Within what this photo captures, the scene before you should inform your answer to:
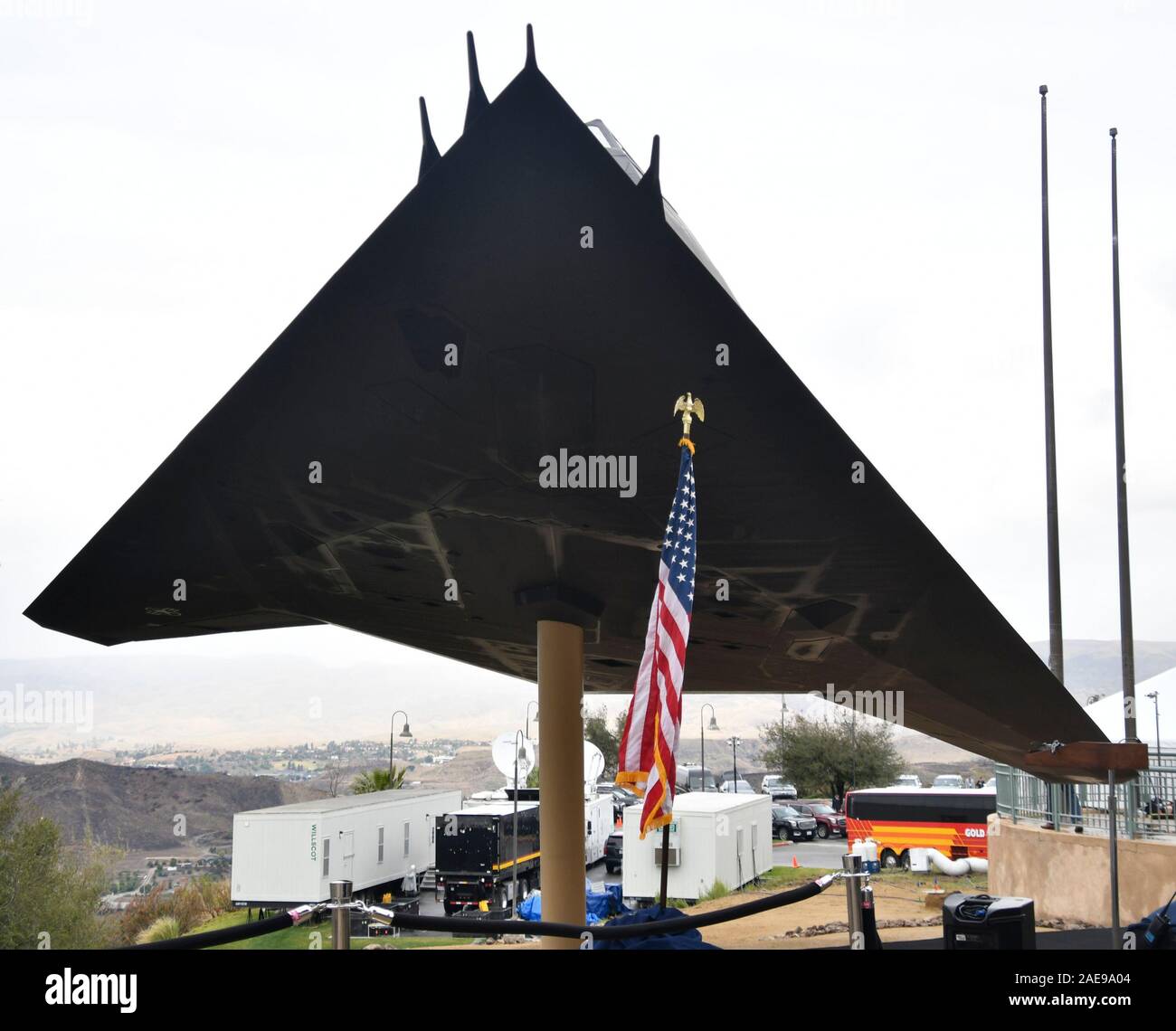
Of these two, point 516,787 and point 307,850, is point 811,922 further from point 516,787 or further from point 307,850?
point 307,850

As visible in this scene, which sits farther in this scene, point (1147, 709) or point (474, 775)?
point (474, 775)

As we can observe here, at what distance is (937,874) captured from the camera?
36.6 m

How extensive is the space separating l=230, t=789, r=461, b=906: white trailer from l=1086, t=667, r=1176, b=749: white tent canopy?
20.2 m

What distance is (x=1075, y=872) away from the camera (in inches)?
765

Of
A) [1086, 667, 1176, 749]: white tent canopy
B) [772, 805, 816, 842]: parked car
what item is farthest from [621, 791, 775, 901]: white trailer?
[772, 805, 816, 842]: parked car

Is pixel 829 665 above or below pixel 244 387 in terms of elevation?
below

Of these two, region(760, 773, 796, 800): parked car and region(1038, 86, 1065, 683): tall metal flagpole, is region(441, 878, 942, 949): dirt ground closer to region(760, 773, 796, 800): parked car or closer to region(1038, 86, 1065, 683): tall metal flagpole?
region(1038, 86, 1065, 683): tall metal flagpole

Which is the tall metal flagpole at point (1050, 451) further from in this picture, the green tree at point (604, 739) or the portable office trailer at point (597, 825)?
the green tree at point (604, 739)

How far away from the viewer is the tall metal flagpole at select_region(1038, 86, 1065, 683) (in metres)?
28.1

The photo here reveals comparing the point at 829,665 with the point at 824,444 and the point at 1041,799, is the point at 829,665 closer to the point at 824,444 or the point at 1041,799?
the point at 824,444

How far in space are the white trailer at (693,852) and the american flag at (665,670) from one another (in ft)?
71.8
